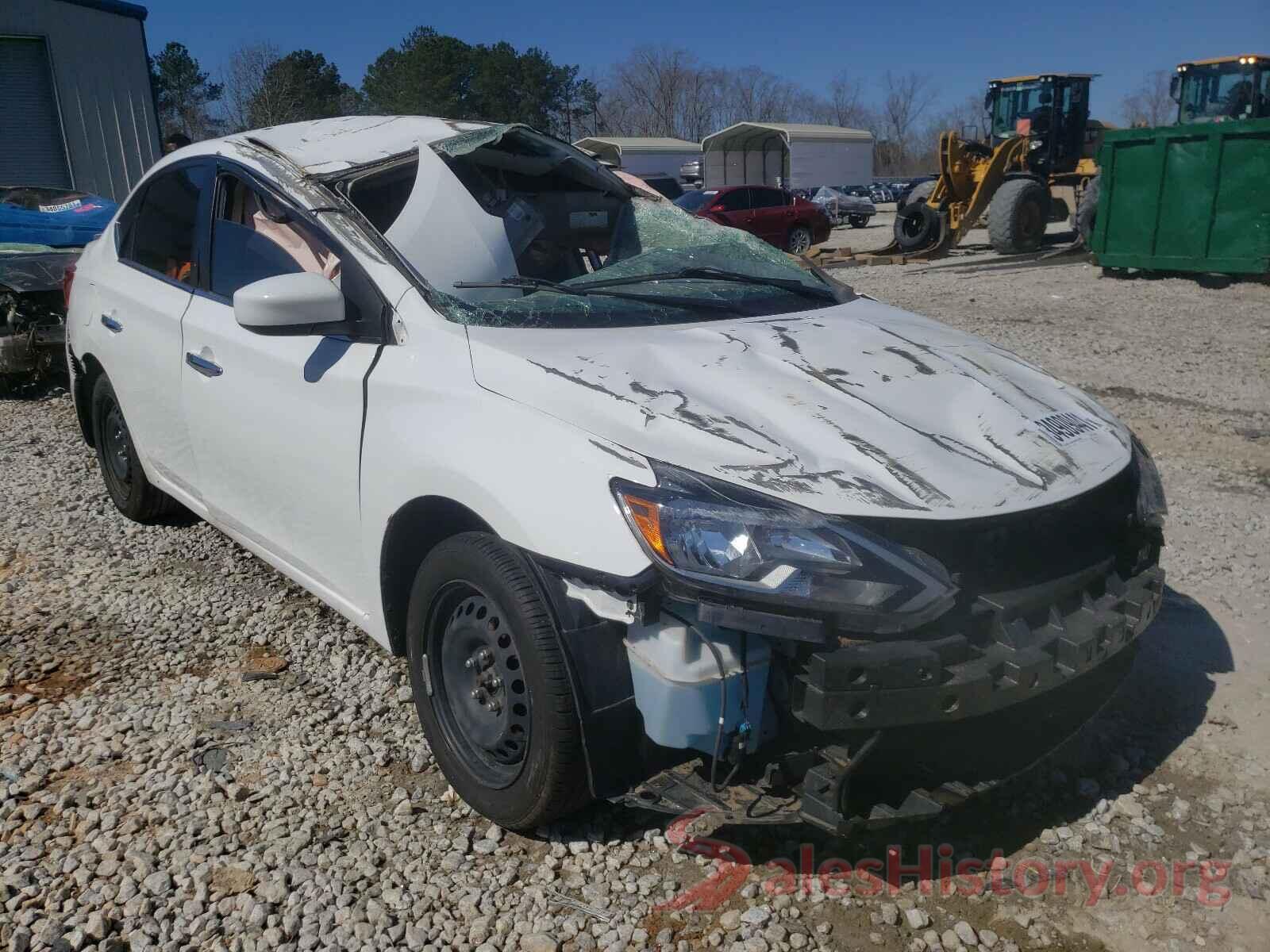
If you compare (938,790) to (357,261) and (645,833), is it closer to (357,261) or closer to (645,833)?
(645,833)

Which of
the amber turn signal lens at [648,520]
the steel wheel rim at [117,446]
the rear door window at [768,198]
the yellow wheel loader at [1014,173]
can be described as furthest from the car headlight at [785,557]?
the rear door window at [768,198]

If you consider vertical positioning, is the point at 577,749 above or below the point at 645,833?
above

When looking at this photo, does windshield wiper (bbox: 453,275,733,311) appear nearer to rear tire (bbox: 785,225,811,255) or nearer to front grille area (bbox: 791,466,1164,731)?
front grille area (bbox: 791,466,1164,731)

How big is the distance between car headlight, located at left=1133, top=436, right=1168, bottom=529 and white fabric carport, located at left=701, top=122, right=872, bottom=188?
37735 mm

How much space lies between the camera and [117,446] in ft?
15.2

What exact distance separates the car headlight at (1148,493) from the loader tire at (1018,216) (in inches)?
588

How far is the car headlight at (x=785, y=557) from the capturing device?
197cm

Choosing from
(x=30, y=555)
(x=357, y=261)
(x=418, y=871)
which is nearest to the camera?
(x=418, y=871)

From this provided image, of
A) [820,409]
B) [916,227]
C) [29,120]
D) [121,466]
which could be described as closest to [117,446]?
[121,466]

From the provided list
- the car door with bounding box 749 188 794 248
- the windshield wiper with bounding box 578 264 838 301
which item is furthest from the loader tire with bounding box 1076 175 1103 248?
the windshield wiper with bounding box 578 264 838 301

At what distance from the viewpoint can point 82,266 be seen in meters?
4.62

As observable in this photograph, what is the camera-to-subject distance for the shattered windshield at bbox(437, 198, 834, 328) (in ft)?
9.02

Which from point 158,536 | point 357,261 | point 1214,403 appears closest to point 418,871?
point 357,261

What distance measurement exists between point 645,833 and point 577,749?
52 centimetres
